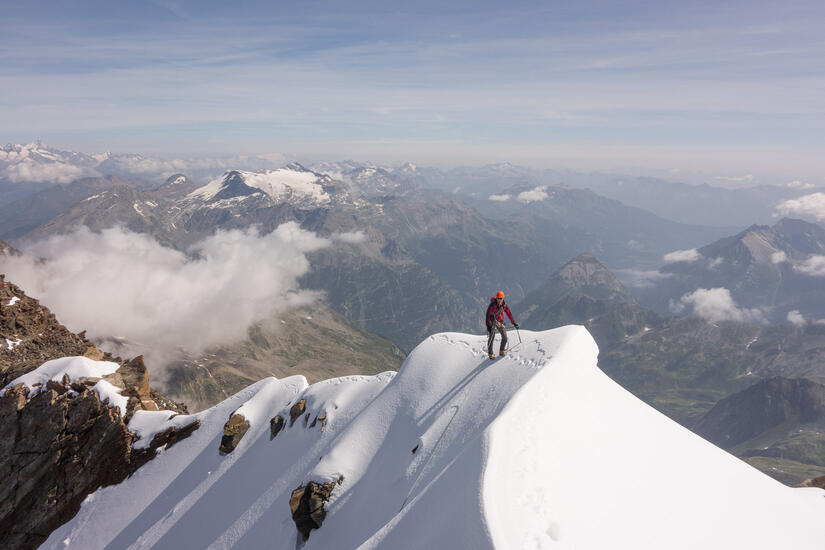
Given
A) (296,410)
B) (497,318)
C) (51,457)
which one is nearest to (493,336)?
(497,318)

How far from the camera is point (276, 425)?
3809 cm

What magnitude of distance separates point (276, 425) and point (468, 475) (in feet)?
94.9

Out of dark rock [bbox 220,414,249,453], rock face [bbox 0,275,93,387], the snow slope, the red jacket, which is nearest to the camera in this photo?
the snow slope

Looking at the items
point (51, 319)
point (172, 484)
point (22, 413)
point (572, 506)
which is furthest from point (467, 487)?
point (51, 319)

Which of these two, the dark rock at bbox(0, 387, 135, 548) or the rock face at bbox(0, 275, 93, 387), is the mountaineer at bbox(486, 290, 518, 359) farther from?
the rock face at bbox(0, 275, 93, 387)

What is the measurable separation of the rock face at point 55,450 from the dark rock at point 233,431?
204 inches

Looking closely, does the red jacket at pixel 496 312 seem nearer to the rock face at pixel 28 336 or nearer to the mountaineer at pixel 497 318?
the mountaineer at pixel 497 318

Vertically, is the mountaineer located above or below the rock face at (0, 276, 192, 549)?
above

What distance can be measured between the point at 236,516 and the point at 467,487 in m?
26.0

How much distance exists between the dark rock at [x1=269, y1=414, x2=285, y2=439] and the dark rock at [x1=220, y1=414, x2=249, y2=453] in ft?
11.1

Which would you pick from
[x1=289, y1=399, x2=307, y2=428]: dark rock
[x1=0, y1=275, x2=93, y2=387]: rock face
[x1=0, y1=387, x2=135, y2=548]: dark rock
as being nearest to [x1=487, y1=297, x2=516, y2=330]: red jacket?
[x1=289, y1=399, x2=307, y2=428]: dark rock

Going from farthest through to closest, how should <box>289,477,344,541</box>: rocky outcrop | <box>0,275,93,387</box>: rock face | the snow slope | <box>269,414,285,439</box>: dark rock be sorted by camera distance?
<box>0,275,93,387</box>: rock face < <box>269,414,285,439</box>: dark rock < <box>289,477,344,541</box>: rocky outcrop < the snow slope

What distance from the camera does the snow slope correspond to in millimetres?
14031

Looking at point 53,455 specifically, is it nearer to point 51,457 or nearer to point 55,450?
point 51,457
